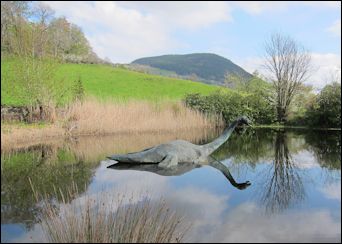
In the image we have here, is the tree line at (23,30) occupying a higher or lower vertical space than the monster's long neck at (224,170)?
higher

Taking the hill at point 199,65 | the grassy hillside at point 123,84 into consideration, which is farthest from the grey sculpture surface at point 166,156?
the hill at point 199,65

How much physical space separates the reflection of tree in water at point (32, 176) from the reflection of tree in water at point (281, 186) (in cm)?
269

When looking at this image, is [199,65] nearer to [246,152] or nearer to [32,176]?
[246,152]

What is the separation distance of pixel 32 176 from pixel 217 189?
3.29 metres

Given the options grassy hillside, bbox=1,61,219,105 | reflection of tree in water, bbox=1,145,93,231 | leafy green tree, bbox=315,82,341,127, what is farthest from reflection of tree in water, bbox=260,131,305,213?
grassy hillside, bbox=1,61,219,105

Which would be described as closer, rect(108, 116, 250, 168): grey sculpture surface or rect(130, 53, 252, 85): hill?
rect(108, 116, 250, 168): grey sculpture surface

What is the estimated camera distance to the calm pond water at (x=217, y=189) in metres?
4.02

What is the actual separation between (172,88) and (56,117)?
71.7ft

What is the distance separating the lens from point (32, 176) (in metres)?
6.39

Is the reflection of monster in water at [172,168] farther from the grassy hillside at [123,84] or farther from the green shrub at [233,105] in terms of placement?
the grassy hillside at [123,84]

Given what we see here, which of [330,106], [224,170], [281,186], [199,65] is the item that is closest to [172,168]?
[224,170]

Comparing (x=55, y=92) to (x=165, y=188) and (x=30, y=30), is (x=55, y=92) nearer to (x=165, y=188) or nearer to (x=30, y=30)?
(x=30, y=30)

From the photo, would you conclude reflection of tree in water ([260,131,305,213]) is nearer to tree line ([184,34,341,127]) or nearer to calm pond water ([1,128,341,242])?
calm pond water ([1,128,341,242])

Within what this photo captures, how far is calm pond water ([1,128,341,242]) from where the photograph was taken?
13.2 feet
